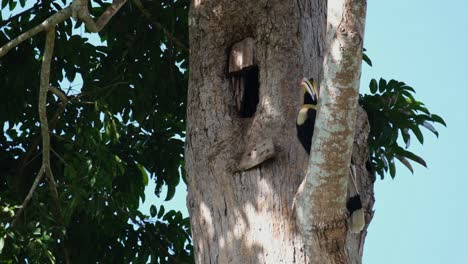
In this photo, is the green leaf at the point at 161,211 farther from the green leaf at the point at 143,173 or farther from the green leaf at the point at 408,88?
the green leaf at the point at 408,88

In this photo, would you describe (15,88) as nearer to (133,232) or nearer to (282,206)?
(133,232)

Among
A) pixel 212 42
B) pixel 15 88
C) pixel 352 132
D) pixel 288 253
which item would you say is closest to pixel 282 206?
pixel 288 253

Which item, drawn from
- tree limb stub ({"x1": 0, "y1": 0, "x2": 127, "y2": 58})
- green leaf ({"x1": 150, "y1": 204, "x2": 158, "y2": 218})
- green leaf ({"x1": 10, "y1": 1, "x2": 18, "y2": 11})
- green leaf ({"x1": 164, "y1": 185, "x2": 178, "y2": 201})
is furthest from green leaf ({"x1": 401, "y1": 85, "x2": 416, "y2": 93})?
green leaf ({"x1": 10, "y1": 1, "x2": 18, "y2": 11})

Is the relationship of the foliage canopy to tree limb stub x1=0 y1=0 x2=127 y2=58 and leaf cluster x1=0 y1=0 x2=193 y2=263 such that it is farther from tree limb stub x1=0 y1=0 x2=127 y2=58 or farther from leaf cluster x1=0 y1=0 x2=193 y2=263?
tree limb stub x1=0 y1=0 x2=127 y2=58

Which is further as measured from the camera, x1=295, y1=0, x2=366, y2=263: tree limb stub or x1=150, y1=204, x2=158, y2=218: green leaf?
x1=150, y1=204, x2=158, y2=218: green leaf

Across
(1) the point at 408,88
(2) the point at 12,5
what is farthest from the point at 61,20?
(1) the point at 408,88

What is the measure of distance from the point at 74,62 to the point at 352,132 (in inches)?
112

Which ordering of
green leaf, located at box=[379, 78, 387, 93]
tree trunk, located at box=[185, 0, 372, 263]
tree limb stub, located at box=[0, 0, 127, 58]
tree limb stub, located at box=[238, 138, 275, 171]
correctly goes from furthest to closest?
green leaf, located at box=[379, 78, 387, 93] < tree limb stub, located at box=[0, 0, 127, 58] < tree limb stub, located at box=[238, 138, 275, 171] < tree trunk, located at box=[185, 0, 372, 263]

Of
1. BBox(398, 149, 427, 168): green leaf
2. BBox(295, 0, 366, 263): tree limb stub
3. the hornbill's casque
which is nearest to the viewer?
BBox(295, 0, 366, 263): tree limb stub

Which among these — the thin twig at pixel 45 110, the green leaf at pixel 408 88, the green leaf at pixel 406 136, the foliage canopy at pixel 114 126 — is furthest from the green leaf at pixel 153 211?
the green leaf at pixel 408 88

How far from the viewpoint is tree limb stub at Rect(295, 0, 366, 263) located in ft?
11.7

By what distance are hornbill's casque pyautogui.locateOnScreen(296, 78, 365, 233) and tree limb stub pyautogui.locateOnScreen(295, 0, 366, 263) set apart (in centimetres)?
16

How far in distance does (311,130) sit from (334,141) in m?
0.51

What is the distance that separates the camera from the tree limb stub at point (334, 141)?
3.56 metres
